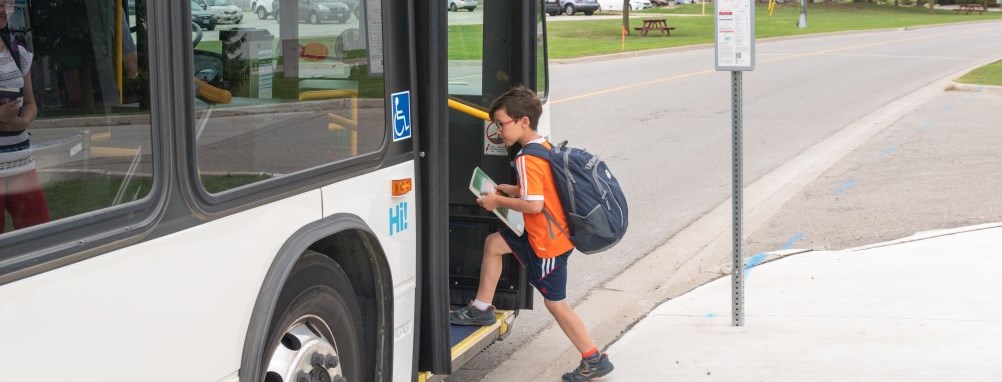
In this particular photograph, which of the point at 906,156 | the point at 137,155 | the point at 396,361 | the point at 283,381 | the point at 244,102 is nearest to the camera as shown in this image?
Answer: the point at 137,155

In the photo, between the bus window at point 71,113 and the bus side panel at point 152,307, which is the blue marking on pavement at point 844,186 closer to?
the bus side panel at point 152,307

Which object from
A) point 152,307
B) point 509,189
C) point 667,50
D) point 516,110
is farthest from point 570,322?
point 667,50

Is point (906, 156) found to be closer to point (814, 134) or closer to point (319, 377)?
point (814, 134)

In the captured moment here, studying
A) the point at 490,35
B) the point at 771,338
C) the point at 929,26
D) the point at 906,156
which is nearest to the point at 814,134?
the point at 906,156

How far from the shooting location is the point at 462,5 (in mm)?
5211

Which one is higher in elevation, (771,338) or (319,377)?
(319,377)

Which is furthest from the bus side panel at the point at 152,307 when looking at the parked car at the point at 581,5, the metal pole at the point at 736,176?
the parked car at the point at 581,5

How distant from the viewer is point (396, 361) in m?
4.36

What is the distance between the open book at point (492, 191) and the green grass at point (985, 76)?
1869cm

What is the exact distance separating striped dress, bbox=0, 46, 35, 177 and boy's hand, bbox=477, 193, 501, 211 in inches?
96.7

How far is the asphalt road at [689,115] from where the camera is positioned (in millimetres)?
9211

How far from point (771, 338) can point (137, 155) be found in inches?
163

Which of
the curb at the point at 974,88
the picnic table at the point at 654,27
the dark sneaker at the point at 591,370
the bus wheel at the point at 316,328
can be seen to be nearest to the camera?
the bus wheel at the point at 316,328

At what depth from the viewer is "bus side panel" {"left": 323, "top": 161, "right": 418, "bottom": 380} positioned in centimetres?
393
